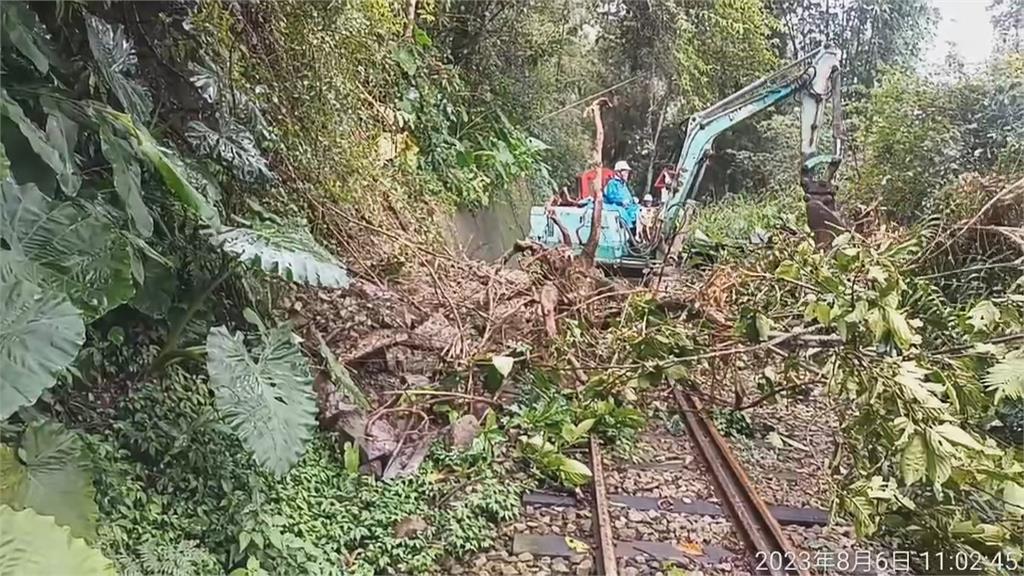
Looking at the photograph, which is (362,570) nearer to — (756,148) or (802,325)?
(802,325)

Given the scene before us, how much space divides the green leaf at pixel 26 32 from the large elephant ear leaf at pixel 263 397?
66cm

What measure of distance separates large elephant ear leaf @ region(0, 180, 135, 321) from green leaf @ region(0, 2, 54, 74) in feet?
0.90

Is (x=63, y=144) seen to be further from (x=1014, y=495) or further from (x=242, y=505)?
(x=1014, y=495)

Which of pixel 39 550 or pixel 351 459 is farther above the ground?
pixel 351 459

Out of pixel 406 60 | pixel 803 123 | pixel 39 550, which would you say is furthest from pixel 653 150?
pixel 39 550

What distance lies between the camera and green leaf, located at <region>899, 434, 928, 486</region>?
155 cm

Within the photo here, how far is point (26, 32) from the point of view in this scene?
1.36 meters

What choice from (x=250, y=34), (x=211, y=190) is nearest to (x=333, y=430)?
(x=211, y=190)

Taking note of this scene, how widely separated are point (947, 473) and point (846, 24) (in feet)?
13.6

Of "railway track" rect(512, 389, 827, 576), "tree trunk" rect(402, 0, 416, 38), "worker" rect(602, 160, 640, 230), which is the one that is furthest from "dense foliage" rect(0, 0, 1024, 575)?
"worker" rect(602, 160, 640, 230)

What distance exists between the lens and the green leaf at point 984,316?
1.95 metres

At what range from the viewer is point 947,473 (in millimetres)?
1520

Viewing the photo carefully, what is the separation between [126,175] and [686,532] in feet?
5.88

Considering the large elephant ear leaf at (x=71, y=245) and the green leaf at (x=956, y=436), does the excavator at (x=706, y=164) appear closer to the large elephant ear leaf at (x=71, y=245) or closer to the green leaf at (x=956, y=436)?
the green leaf at (x=956, y=436)
